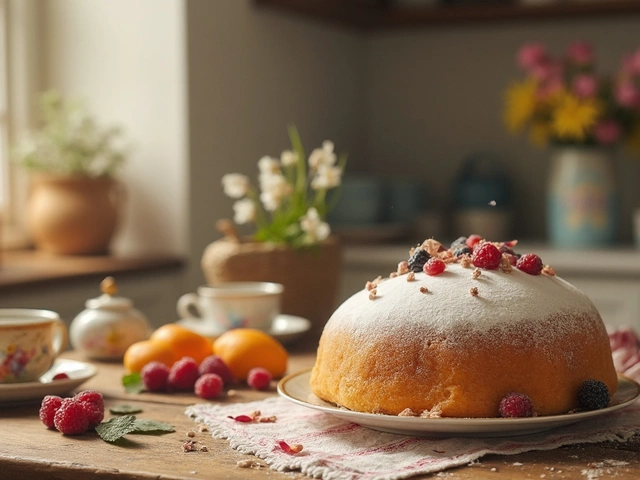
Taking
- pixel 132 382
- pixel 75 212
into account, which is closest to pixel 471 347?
pixel 132 382

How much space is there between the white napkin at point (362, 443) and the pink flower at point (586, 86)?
76.5 inches

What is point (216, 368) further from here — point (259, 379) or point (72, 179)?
point (72, 179)

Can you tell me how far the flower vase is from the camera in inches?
118

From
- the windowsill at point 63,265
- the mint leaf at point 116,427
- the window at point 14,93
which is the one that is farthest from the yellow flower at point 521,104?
the mint leaf at point 116,427

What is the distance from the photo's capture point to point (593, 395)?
0.97 metres

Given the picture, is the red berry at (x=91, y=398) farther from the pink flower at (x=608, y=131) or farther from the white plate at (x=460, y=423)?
the pink flower at (x=608, y=131)

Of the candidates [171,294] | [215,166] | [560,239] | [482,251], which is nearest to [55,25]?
[215,166]

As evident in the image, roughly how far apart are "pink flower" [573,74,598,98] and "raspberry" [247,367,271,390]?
6.38 feet

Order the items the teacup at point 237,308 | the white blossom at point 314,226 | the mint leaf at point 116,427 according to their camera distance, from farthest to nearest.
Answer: the white blossom at point 314,226, the teacup at point 237,308, the mint leaf at point 116,427

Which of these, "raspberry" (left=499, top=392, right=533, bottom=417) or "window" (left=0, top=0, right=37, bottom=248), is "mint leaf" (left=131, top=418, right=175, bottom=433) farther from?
"window" (left=0, top=0, right=37, bottom=248)

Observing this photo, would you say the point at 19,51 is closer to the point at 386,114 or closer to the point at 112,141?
the point at 112,141

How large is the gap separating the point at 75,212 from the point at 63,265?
0.20m

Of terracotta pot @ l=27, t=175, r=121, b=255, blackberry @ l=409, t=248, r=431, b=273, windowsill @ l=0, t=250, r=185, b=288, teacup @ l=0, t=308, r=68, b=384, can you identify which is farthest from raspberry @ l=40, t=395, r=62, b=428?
terracotta pot @ l=27, t=175, r=121, b=255

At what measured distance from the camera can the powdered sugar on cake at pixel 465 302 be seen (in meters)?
0.97
